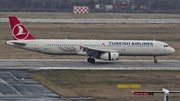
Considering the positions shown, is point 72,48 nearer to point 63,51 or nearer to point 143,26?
A: point 63,51

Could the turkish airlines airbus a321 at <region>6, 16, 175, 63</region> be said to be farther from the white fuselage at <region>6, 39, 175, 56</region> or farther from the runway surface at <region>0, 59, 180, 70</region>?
the runway surface at <region>0, 59, 180, 70</region>

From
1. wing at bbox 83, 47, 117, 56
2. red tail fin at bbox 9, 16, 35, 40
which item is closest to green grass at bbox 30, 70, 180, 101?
wing at bbox 83, 47, 117, 56

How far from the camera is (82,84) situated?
57938 millimetres

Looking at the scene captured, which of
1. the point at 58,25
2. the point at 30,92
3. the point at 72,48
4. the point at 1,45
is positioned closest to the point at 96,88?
the point at 30,92

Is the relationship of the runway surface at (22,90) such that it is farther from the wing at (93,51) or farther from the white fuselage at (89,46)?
the wing at (93,51)

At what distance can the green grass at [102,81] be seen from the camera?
174 feet

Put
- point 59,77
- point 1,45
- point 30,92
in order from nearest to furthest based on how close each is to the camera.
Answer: point 30,92, point 59,77, point 1,45

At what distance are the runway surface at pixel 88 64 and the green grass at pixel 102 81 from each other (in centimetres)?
370

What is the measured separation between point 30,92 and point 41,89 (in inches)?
80.1

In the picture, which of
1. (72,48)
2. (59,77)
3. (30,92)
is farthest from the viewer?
(72,48)

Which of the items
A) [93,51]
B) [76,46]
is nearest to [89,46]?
[93,51]

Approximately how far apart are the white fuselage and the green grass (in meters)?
7.94

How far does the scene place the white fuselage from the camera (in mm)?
74000

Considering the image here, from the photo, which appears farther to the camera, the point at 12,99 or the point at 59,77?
the point at 59,77
